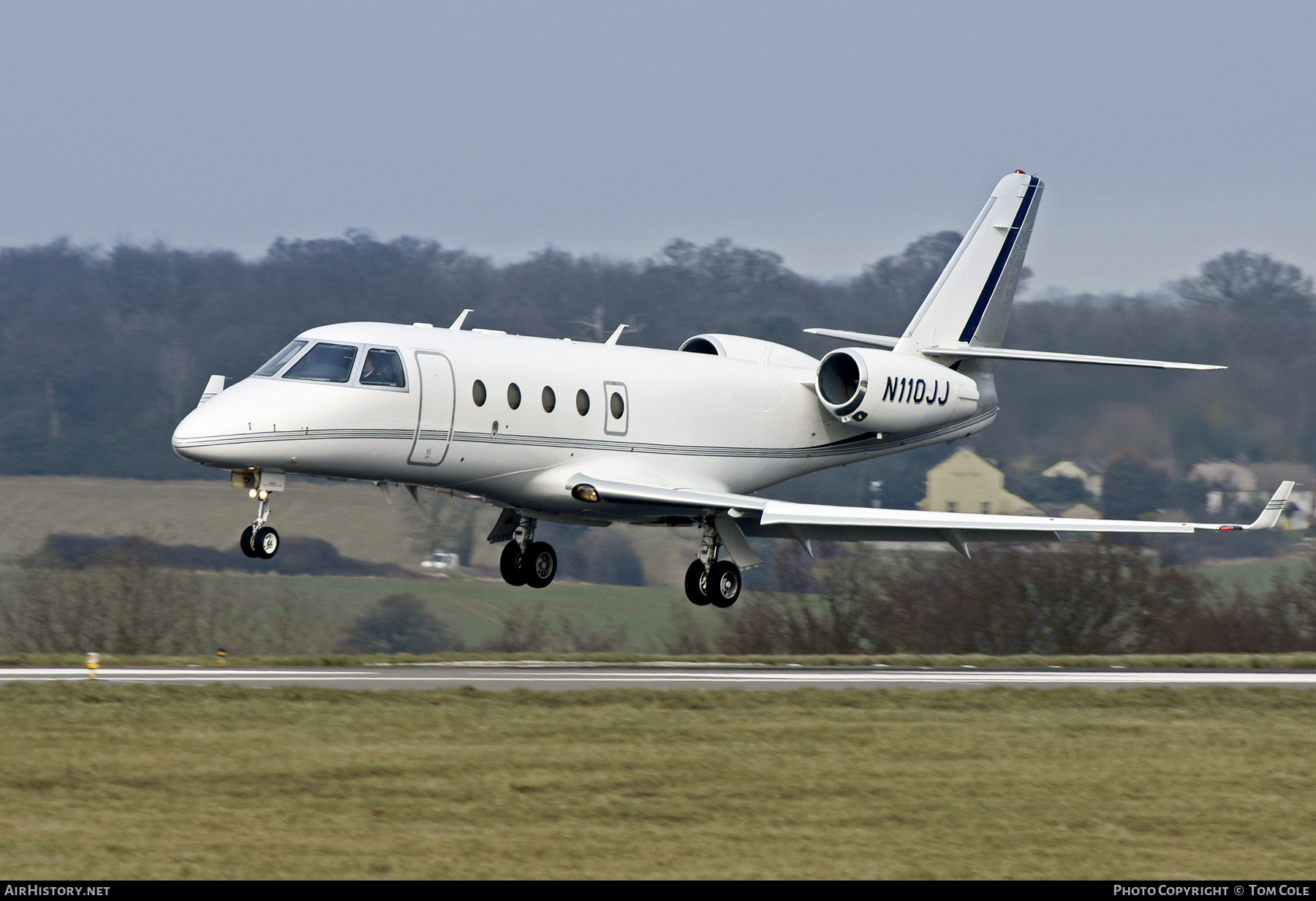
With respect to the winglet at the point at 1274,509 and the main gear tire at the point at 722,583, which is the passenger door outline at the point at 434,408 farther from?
the winglet at the point at 1274,509

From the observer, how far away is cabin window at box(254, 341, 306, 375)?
66.5 ft

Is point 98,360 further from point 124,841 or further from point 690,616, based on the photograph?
point 124,841

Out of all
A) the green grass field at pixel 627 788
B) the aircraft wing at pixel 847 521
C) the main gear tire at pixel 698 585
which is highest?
the aircraft wing at pixel 847 521

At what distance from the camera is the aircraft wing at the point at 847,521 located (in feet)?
73.5

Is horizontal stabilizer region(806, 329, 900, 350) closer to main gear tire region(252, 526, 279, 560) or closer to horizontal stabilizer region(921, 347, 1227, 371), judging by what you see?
horizontal stabilizer region(921, 347, 1227, 371)

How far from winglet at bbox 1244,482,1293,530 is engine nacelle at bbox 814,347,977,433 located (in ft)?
20.6

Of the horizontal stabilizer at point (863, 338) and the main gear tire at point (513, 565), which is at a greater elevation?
the horizontal stabilizer at point (863, 338)

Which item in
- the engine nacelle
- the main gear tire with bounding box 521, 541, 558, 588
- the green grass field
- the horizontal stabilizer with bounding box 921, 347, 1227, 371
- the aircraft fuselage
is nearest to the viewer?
the green grass field

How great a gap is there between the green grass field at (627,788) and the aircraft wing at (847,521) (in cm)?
545

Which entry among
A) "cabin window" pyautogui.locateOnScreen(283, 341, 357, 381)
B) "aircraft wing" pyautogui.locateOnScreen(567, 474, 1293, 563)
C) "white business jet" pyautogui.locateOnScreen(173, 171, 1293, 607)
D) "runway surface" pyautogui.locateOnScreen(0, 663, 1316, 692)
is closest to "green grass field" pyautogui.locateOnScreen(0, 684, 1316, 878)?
"runway surface" pyautogui.locateOnScreen(0, 663, 1316, 692)

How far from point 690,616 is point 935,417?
2784cm

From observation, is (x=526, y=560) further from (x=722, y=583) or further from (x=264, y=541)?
(x=264, y=541)

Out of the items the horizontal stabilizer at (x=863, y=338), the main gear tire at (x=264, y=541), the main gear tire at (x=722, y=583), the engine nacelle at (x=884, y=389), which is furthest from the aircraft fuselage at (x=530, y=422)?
the main gear tire at (x=722, y=583)

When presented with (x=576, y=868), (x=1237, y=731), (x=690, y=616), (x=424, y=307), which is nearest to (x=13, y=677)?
(x=576, y=868)
